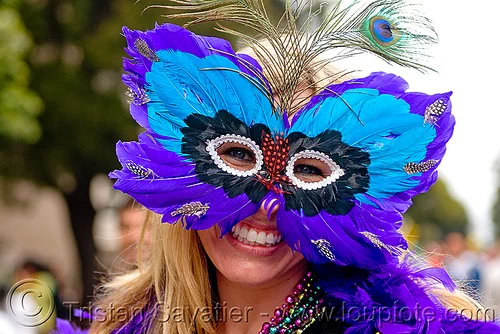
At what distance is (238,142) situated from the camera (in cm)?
201

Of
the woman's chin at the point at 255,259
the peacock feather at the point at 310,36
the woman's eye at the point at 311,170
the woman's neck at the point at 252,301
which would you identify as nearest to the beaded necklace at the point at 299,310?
the woman's neck at the point at 252,301

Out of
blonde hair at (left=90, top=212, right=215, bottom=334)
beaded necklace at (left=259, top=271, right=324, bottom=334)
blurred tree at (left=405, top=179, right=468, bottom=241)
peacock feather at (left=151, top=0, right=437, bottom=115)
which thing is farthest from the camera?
blurred tree at (left=405, top=179, right=468, bottom=241)

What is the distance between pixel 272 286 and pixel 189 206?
41 cm

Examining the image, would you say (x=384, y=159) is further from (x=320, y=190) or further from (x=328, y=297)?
(x=328, y=297)

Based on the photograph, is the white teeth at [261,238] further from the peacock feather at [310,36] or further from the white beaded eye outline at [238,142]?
the peacock feather at [310,36]

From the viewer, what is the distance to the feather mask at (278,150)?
1.97 meters

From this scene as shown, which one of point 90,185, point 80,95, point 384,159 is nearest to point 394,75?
point 384,159

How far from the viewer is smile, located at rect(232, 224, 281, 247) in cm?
203

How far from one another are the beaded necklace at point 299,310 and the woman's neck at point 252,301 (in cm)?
3

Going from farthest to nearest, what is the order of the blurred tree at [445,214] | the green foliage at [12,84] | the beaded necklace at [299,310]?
the blurred tree at [445,214] → the green foliage at [12,84] → the beaded necklace at [299,310]

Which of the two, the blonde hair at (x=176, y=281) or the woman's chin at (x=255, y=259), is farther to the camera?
the blonde hair at (x=176, y=281)

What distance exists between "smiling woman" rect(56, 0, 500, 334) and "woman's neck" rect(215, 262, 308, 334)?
0.12 meters

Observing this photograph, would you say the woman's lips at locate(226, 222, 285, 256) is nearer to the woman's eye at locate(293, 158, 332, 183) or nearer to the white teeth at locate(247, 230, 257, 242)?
the white teeth at locate(247, 230, 257, 242)

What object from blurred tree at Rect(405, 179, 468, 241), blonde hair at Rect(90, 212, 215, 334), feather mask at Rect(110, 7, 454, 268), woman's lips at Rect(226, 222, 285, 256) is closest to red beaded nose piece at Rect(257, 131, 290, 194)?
feather mask at Rect(110, 7, 454, 268)
